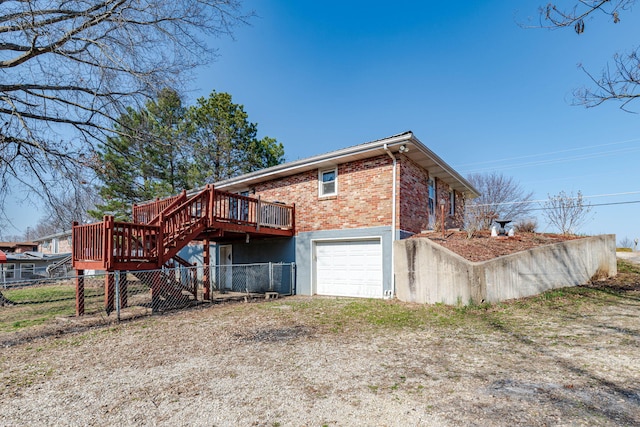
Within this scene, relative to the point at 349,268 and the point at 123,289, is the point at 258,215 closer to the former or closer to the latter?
the point at 349,268

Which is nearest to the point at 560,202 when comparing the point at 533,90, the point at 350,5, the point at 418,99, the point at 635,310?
the point at 533,90

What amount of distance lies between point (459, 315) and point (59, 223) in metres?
11.0

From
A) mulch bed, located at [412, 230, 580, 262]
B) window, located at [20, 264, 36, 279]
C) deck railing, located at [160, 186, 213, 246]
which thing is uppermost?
deck railing, located at [160, 186, 213, 246]

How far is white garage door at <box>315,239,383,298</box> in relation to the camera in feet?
33.8

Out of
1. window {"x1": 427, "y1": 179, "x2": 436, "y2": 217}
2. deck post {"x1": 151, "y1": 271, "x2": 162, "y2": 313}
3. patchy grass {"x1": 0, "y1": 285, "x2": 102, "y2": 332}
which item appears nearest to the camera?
patchy grass {"x1": 0, "y1": 285, "x2": 102, "y2": 332}

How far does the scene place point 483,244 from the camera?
9.45 meters

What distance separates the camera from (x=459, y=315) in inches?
278

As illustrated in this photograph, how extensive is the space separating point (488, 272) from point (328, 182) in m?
5.94

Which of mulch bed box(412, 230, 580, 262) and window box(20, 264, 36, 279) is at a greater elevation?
mulch bed box(412, 230, 580, 262)

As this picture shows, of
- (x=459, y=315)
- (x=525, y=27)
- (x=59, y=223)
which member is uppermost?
(x=525, y=27)

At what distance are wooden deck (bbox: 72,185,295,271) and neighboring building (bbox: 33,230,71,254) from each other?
84.0ft

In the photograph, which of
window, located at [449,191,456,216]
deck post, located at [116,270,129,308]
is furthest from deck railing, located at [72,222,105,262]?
window, located at [449,191,456,216]

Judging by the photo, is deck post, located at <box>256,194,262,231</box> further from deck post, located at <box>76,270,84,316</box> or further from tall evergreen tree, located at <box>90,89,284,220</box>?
tall evergreen tree, located at <box>90,89,284,220</box>

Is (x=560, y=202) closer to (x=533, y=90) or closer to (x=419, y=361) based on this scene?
(x=533, y=90)
